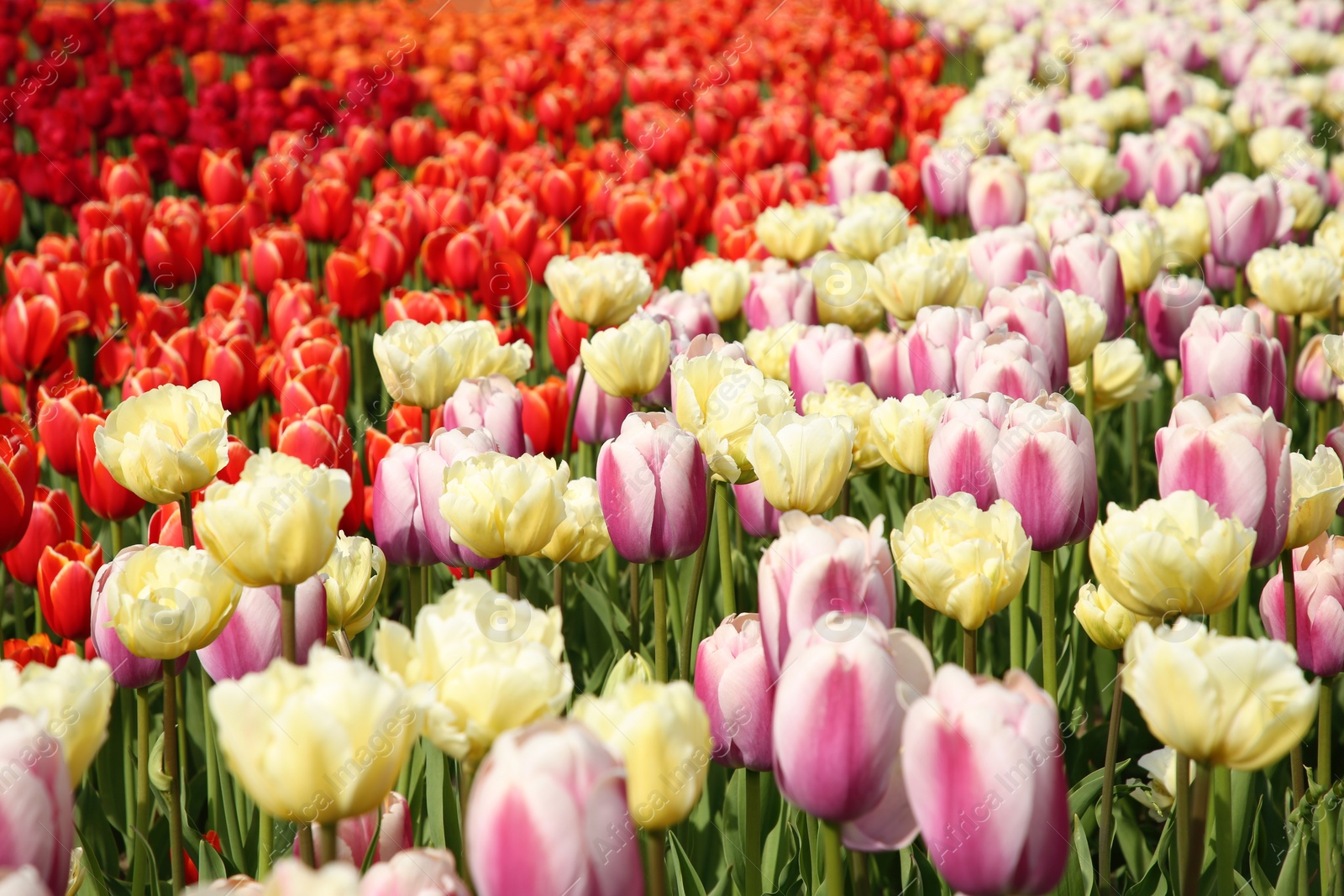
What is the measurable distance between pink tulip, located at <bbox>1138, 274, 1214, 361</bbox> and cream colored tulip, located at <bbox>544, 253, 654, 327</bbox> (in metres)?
1.27

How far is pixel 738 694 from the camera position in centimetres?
141

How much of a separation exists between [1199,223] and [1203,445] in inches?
91.1

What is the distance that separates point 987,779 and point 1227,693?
0.26m

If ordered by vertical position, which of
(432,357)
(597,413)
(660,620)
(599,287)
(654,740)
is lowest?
(597,413)

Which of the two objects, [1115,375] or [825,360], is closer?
[825,360]

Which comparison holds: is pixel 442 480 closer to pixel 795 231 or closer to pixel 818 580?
pixel 818 580

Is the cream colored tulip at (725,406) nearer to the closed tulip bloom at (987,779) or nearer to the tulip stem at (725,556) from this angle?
the tulip stem at (725,556)

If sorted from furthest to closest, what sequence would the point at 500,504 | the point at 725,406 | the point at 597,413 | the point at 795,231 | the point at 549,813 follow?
the point at 795,231 → the point at 597,413 → the point at 725,406 → the point at 500,504 → the point at 549,813

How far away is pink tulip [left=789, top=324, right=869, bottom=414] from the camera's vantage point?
2.45 m

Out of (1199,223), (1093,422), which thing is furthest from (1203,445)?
(1199,223)

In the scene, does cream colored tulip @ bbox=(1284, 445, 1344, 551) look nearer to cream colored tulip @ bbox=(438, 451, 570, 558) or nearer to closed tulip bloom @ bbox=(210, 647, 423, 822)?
cream colored tulip @ bbox=(438, 451, 570, 558)

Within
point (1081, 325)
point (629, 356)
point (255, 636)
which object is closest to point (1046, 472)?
point (629, 356)

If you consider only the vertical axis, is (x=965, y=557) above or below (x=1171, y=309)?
above

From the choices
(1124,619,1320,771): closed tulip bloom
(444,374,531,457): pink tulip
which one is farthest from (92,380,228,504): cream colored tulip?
(1124,619,1320,771): closed tulip bloom
